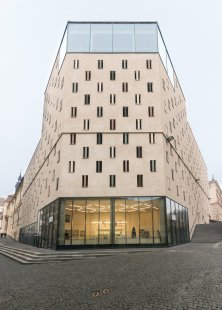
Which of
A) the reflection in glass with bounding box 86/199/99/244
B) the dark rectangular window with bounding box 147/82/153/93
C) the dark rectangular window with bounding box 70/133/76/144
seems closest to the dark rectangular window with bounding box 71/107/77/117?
the dark rectangular window with bounding box 70/133/76/144

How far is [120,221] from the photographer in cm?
3191

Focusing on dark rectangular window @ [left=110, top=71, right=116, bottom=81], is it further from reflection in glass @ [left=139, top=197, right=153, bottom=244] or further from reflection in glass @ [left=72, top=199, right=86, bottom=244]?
reflection in glass @ [left=72, top=199, right=86, bottom=244]

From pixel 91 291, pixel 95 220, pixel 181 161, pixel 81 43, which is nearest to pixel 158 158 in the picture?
pixel 95 220

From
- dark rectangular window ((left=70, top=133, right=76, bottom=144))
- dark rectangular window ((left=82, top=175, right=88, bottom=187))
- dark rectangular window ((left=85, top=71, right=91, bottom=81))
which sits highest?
dark rectangular window ((left=85, top=71, right=91, bottom=81))

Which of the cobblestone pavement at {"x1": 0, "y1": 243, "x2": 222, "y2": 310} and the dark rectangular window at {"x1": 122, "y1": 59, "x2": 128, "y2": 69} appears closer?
the cobblestone pavement at {"x1": 0, "y1": 243, "x2": 222, "y2": 310}

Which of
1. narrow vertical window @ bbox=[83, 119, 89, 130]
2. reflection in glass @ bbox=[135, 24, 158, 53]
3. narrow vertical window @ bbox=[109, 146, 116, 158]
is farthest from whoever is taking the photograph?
reflection in glass @ bbox=[135, 24, 158, 53]

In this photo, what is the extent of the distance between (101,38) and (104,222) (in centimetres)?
2428

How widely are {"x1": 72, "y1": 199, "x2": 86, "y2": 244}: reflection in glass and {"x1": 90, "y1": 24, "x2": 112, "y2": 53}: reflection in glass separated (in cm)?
2036

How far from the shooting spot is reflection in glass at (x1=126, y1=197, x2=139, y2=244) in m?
31.6

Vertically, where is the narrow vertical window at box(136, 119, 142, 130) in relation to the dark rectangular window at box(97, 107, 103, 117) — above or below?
below

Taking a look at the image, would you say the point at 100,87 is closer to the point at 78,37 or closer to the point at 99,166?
the point at 78,37

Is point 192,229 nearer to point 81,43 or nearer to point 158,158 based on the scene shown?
point 158,158

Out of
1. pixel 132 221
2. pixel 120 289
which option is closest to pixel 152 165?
pixel 132 221

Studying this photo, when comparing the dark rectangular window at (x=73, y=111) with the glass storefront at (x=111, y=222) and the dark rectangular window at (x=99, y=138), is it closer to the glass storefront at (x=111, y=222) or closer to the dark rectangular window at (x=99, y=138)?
the dark rectangular window at (x=99, y=138)
